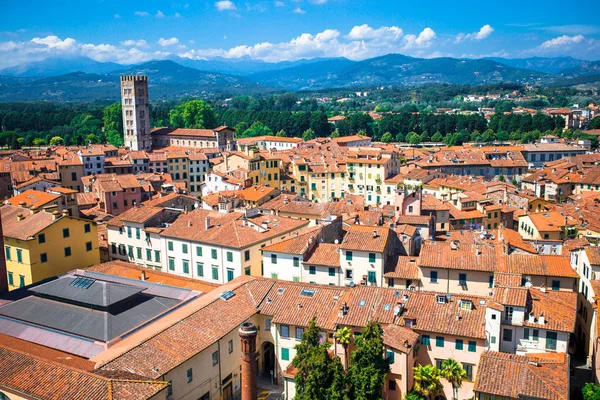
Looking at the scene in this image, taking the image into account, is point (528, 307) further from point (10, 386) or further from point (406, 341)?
point (10, 386)

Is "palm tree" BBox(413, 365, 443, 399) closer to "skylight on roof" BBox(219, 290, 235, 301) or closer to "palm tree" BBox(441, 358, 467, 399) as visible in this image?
"palm tree" BBox(441, 358, 467, 399)

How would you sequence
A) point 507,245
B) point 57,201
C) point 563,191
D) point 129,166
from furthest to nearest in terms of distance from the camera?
point 129,166 → point 563,191 → point 57,201 → point 507,245

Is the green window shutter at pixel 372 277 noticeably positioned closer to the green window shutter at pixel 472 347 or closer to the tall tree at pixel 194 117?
the green window shutter at pixel 472 347

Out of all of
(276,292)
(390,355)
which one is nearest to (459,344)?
(390,355)

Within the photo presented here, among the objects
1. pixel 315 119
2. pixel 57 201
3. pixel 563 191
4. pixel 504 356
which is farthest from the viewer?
pixel 315 119

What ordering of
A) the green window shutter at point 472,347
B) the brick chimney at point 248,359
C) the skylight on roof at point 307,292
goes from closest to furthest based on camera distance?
1. the brick chimney at point 248,359
2. the green window shutter at point 472,347
3. the skylight on roof at point 307,292

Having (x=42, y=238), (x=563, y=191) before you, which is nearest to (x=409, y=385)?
(x=42, y=238)

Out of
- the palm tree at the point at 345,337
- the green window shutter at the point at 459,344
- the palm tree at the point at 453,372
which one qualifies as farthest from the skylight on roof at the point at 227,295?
the green window shutter at the point at 459,344
